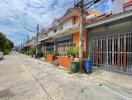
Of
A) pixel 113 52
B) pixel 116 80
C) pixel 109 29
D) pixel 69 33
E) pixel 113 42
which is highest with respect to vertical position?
pixel 69 33

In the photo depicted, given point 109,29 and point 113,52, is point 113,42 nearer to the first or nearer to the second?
point 113,52

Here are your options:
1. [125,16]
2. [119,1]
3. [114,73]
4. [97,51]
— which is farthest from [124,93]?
[119,1]

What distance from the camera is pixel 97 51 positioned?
58.2 ft

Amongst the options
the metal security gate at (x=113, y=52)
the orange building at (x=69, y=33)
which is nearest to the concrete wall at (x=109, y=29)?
the metal security gate at (x=113, y=52)

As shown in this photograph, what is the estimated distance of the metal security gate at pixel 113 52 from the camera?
44.6 ft

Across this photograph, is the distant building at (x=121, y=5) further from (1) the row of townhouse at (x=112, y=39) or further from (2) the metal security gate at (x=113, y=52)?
(2) the metal security gate at (x=113, y=52)

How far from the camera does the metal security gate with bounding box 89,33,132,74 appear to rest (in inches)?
535

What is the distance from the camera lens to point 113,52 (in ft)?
49.6

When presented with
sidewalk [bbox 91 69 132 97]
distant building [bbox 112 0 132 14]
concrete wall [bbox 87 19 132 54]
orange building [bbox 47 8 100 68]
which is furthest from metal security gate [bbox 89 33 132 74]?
distant building [bbox 112 0 132 14]

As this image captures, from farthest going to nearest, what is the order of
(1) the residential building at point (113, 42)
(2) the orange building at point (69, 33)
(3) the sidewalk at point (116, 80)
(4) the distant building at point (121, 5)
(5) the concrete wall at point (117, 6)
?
1. (2) the orange building at point (69, 33)
2. (5) the concrete wall at point (117, 6)
3. (4) the distant building at point (121, 5)
4. (1) the residential building at point (113, 42)
5. (3) the sidewalk at point (116, 80)

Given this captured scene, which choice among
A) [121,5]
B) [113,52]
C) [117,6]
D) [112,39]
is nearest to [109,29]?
[112,39]

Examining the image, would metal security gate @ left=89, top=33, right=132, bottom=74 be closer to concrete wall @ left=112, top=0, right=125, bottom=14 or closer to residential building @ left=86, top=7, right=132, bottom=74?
residential building @ left=86, top=7, right=132, bottom=74

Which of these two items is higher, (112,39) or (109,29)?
(109,29)

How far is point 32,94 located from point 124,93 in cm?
454
